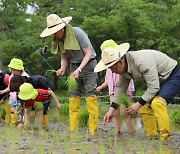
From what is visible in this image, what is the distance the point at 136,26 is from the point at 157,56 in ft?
49.8

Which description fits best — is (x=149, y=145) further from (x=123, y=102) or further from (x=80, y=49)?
(x=80, y=49)

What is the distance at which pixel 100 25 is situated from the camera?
794 inches

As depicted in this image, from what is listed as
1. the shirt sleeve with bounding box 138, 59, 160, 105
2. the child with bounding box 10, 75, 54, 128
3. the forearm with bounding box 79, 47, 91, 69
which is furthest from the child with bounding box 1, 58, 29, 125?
the shirt sleeve with bounding box 138, 59, 160, 105

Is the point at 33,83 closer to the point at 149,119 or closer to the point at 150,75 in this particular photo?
the point at 149,119

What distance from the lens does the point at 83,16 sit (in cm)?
2247

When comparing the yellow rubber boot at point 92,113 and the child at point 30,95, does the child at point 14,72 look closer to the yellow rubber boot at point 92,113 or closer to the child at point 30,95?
the child at point 30,95

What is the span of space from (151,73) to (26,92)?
7.23ft

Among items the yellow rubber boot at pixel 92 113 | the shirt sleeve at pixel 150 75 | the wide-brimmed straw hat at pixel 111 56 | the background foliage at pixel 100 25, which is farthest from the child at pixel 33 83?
the background foliage at pixel 100 25

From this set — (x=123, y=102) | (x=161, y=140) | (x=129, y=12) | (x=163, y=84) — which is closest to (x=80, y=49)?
(x=123, y=102)

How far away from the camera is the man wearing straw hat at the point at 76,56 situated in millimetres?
5379

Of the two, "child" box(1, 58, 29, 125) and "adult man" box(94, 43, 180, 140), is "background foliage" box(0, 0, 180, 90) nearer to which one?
"child" box(1, 58, 29, 125)

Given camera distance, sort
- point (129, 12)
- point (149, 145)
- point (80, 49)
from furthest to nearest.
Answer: point (129, 12), point (80, 49), point (149, 145)

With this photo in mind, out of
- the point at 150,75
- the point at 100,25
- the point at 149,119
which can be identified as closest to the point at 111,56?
the point at 150,75

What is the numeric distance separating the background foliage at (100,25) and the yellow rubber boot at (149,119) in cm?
1291
